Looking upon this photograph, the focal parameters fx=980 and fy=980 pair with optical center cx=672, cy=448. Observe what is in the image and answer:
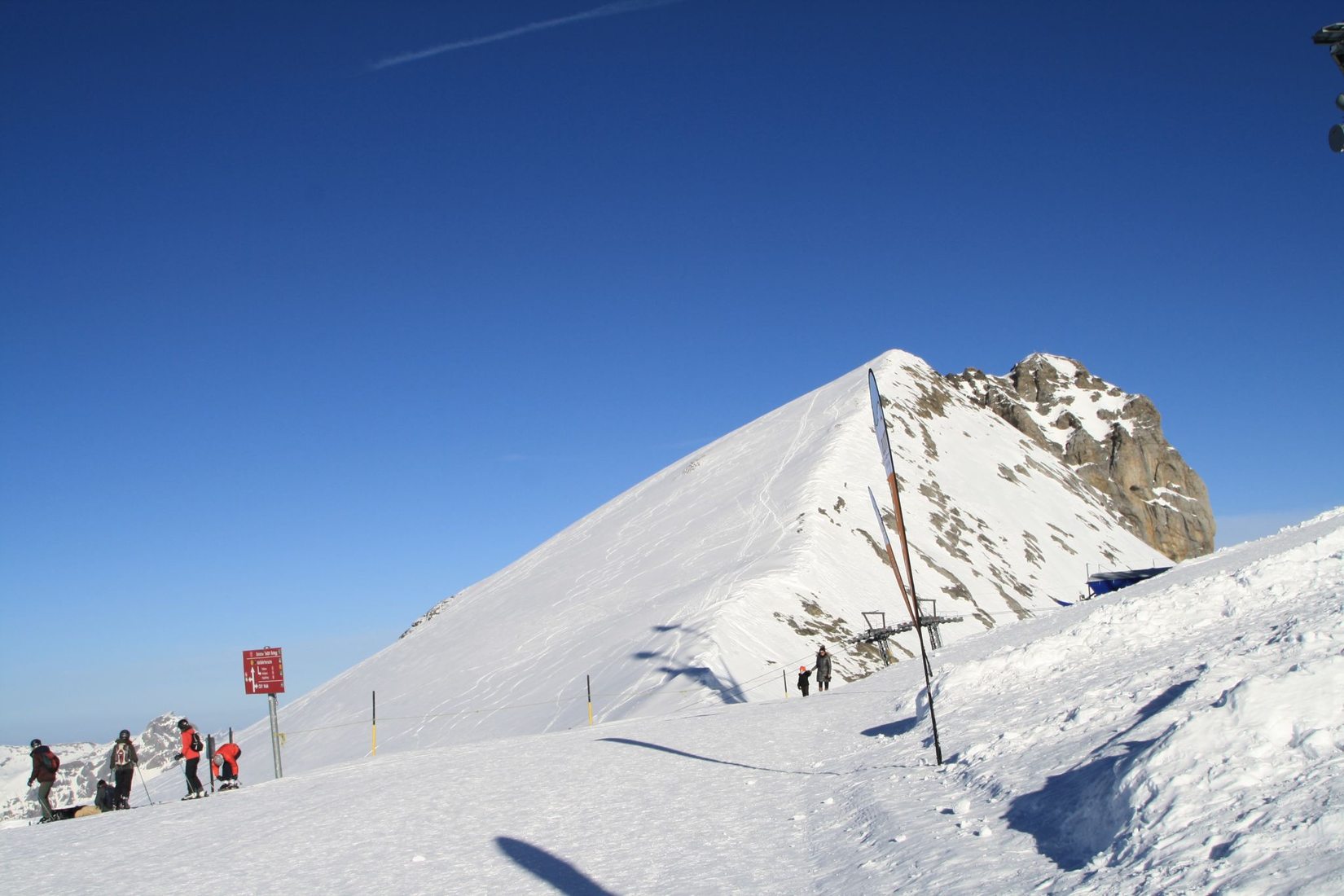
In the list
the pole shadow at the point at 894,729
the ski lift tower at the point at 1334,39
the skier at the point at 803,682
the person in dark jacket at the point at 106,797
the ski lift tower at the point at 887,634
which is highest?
the ski lift tower at the point at 1334,39

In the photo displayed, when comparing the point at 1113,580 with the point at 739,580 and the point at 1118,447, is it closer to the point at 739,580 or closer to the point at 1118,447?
the point at 739,580

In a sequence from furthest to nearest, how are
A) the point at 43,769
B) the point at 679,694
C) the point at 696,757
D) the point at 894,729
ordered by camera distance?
1. the point at 679,694
2. the point at 43,769
3. the point at 696,757
4. the point at 894,729

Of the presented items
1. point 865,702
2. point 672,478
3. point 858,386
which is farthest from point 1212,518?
point 865,702

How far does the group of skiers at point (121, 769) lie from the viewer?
59.6ft

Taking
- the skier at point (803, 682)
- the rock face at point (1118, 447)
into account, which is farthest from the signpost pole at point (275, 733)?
the rock face at point (1118, 447)

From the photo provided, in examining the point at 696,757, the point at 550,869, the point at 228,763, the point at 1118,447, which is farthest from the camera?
the point at 1118,447

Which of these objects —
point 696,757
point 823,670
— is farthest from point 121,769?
point 823,670

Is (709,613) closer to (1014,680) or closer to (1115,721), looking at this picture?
(1014,680)

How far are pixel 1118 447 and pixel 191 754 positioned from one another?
99426 mm

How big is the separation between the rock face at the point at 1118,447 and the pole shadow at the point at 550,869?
88.8m

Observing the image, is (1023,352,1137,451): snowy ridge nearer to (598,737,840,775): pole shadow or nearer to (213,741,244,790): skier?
(598,737,840,775): pole shadow

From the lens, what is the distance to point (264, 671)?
22.2 m

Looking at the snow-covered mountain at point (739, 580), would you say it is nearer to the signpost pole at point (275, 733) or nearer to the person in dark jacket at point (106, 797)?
the signpost pole at point (275, 733)

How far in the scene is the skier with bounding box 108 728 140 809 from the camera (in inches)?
746
